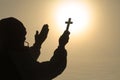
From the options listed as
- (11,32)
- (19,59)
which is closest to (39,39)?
(11,32)

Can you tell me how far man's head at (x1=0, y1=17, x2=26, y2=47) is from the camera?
381 cm

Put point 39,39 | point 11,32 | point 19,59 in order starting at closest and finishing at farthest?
point 19,59 → point 11,32 → point 39,39

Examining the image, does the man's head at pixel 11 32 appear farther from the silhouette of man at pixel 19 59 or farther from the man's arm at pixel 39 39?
the man's arm at pixel 39 39

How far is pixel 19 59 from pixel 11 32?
0.28 metres

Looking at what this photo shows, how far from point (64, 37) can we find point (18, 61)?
59 cm

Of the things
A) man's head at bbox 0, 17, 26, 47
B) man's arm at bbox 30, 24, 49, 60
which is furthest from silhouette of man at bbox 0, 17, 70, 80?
man's arm at bbox 30, 24, 49, 60

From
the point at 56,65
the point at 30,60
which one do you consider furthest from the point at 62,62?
the point at 30,60

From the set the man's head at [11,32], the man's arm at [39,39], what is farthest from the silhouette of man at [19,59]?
the man's arm at [39,39]

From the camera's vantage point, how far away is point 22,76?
3.70 metres

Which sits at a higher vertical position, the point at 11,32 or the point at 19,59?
the point at 11,32

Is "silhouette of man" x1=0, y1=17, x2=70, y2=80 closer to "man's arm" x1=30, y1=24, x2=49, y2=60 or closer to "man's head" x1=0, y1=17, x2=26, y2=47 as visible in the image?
"man's head" x1=0, y1=17, x2=26, y2=47

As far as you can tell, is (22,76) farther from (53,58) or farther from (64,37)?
(64,37)

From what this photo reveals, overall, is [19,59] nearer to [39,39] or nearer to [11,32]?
[11,32]

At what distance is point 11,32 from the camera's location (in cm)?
382
